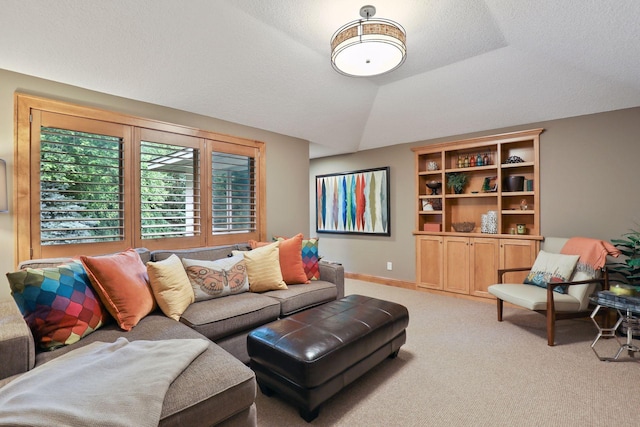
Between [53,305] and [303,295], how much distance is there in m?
1.81

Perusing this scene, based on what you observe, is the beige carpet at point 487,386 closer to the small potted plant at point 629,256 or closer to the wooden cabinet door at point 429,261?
the small potted plant at point 629,256

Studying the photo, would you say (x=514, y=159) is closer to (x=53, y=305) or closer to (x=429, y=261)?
(x=429, y=261)

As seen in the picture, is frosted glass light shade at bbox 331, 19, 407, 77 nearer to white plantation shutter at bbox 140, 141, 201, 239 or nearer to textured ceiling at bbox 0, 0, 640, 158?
textured ceiling at bbox 0, 0, 640, 158

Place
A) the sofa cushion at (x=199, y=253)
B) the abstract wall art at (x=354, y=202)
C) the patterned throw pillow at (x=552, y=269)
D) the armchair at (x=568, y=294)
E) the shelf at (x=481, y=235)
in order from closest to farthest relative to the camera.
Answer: the sofa cushion at (x=199, y=253)
the armchair at (x=568, y=294)
the patterned throw pillow at (x=552, y=269)
the shelf at (x=481, y=235)
the abstract wall art at (x=354, y=202)

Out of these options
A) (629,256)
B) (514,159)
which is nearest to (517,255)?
(629,256)

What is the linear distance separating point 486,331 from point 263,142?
339cm

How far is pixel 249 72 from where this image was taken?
3039 mm

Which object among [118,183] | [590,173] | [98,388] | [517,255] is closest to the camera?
[98,388]

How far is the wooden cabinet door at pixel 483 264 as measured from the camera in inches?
159

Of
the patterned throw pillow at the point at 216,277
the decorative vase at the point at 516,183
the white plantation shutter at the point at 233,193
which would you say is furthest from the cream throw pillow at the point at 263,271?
the decorative vase at the point at 516,183

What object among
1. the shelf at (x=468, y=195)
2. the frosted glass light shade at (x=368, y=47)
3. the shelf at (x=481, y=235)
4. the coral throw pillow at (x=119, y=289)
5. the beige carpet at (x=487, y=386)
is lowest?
the beige carpet at (x=487, y=386)

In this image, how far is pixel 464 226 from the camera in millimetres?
4406

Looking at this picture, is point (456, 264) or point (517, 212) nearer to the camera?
point (517, 212)

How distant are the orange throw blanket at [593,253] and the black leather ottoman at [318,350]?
2.15 m
